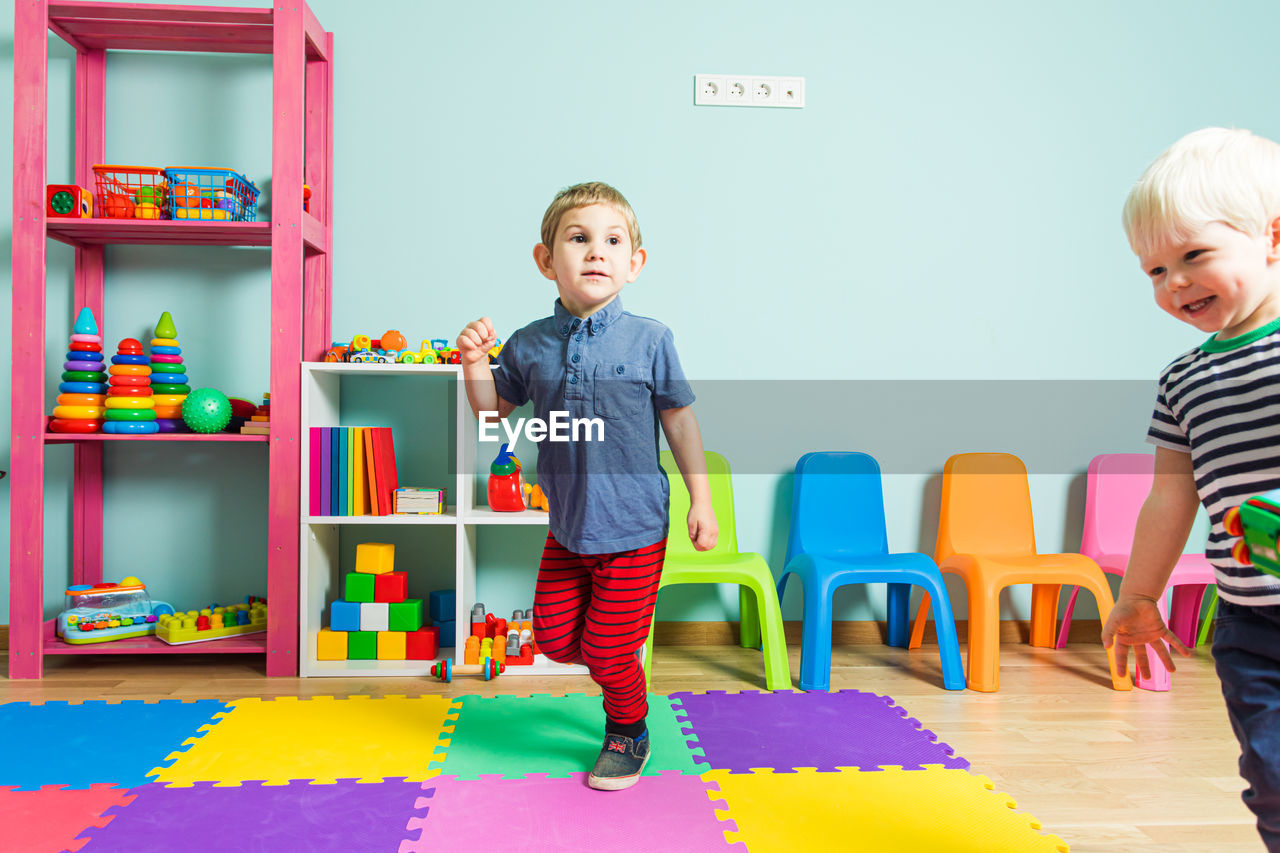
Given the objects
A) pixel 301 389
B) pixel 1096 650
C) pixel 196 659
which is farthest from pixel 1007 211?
pixel 196 659

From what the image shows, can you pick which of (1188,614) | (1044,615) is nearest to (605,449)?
(1044,615)

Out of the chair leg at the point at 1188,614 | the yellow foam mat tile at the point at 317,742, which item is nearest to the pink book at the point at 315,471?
the yellow foam mat tile at the point at 317,742

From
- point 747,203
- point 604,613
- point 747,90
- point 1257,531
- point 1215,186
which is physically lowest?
point 604,613

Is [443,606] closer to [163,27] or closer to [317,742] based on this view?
[317,742]

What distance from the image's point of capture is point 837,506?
2.67 metres

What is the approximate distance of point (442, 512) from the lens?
2.45 metres

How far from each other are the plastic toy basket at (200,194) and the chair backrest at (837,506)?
188 centimetres

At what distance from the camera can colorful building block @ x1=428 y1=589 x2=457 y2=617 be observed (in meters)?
2.52

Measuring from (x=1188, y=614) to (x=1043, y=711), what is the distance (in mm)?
1003

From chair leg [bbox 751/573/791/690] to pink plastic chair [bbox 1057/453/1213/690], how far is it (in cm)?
106

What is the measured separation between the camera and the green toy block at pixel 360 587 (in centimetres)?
241

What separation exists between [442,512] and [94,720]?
958 millimetres

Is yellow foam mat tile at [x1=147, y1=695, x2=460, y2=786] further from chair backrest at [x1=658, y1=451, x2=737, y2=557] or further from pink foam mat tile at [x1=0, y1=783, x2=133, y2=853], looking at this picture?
chair backrest at [x1=658, y1=451, x2=737, y2=557]

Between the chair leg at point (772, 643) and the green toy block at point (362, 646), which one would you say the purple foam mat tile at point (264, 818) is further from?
the chair leg at point (772, 643)
